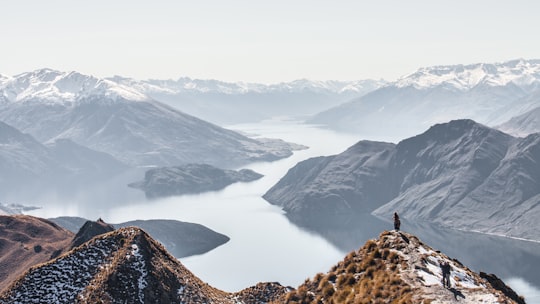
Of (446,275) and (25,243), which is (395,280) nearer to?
(446,275)

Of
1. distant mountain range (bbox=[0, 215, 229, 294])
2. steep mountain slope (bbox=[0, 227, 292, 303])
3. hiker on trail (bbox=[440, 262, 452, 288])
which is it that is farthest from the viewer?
distant mountain range (bbox=[0, 215, 229, 294])

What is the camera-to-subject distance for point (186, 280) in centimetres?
5938

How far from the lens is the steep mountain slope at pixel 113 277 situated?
52.4 metres

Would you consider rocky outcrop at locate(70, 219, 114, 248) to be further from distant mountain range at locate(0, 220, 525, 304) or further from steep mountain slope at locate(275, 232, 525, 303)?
steep mountain slope at locate(275, 232, 525, 303)

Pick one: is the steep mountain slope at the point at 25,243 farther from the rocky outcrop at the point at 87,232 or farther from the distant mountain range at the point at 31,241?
the rocky outcrop at the point at 87,232

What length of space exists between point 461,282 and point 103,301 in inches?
1110

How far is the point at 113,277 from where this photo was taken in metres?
53.6

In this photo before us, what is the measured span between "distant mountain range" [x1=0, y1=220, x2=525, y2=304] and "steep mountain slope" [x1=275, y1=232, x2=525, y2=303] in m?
0.04

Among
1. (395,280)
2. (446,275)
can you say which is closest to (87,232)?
(395,280)

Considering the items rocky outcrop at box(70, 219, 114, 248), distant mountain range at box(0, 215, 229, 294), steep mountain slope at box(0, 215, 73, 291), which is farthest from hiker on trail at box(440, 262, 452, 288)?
rocky outcrop at box(70, 219, 114, 248)

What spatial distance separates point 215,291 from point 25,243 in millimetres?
121956

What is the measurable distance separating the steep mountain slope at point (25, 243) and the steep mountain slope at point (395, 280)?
400 feet

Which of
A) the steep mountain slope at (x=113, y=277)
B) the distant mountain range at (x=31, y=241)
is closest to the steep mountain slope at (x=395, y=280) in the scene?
the steep mountain slope at (x=113, y=277)

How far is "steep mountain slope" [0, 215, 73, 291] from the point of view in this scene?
15950 cm
